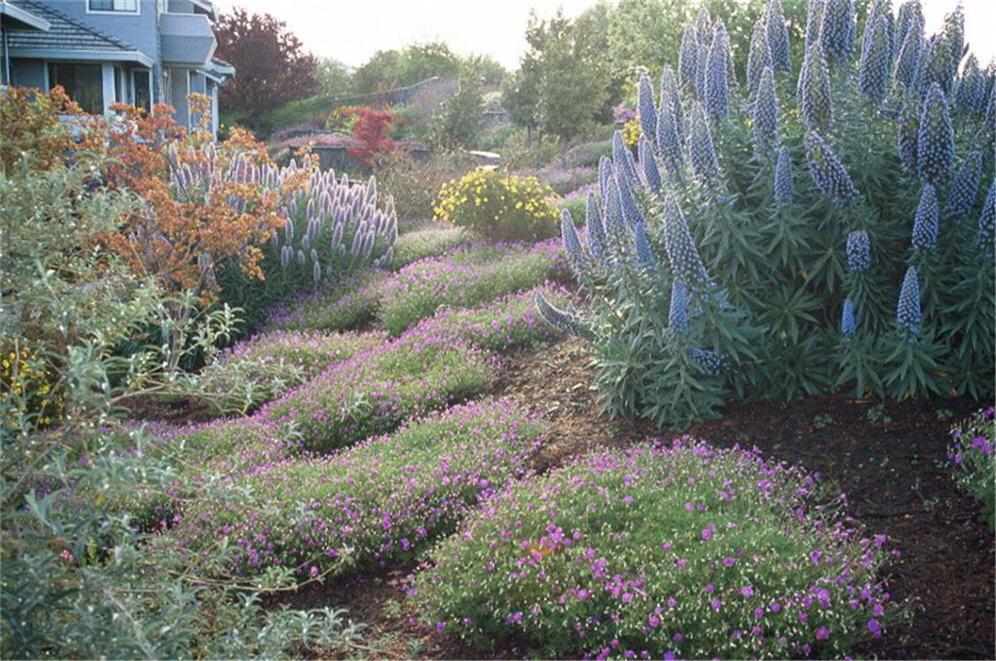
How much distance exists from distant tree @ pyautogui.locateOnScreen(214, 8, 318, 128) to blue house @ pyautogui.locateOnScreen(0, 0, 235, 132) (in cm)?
702

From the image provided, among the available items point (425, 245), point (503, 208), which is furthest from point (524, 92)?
point (503, 208)

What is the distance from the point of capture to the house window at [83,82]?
2645cm

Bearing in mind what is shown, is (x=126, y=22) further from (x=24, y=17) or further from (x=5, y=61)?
(x=24, y=17)

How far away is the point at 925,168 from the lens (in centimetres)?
555

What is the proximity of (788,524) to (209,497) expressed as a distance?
2.53 metres

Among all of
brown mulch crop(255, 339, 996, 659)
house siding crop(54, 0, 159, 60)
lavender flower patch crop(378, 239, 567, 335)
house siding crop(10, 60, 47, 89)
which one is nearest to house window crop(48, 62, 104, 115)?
house siding crop(10, 60, 47, 89)

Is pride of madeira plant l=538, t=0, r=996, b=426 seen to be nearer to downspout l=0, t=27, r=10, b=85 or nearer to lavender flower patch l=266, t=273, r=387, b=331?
lavender flower patch l=266, t=273, r=387, b=331

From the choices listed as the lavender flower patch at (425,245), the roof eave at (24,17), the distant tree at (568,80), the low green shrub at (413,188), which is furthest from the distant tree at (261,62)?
the lavender flower patch at (425,245)

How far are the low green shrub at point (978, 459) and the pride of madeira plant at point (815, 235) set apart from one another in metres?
0.43

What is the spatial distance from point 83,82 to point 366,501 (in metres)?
25.0

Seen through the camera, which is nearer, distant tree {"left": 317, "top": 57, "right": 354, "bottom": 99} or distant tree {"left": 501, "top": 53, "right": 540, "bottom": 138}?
distant tree {"left": 501, "top": 53, "right": 540, "bottom": 138}

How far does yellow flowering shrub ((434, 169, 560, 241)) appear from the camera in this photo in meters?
12.7

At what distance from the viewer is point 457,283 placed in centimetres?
1041

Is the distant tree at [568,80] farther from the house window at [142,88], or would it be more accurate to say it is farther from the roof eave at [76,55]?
the house window at [142,88]
